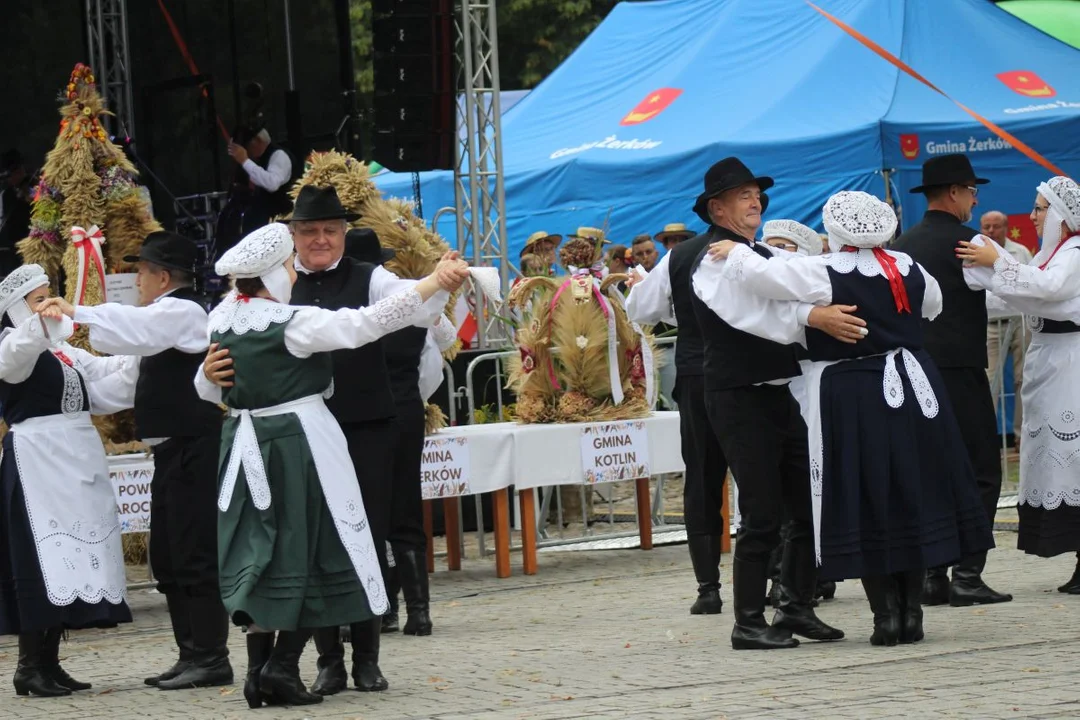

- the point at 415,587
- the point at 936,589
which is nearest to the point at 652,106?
the point at 936,589

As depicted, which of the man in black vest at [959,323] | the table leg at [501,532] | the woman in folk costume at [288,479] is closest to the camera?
the woman in folk costume at [288,479]

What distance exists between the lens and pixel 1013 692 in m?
6.19

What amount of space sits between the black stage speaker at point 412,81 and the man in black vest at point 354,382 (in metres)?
6.32

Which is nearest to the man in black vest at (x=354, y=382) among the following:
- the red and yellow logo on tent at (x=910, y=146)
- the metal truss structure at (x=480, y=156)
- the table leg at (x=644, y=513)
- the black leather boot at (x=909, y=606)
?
the black leather boot at (x=909, y=606)

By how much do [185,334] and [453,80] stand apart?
6.87 metres

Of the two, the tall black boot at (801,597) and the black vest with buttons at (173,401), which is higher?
the black vest with buttons at (173,401)

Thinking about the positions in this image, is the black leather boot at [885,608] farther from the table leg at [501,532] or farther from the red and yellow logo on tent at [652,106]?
the red and yellow logo on tent at [652,106]

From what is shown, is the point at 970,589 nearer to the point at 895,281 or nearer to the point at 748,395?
the point at 748,395

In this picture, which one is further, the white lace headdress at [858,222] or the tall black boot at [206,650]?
the tall black boot at [206,650]

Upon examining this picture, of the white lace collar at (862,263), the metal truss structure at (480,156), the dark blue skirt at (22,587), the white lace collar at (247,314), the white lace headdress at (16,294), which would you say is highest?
the metal truss structure at (480,156)

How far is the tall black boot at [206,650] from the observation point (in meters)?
7.45

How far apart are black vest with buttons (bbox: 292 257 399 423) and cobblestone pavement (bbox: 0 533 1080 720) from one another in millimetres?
1122

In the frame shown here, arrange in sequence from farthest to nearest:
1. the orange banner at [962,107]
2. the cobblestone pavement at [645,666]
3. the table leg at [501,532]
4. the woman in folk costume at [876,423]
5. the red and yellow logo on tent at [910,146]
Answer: the red and yellow logo on tent at [910,146]
the orange banner at [962,107]
the table leg at [501,532]
the woman in folk costume at [876,423]
the cobblestone pavement at [645,666]

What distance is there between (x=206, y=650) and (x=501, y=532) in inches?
146
